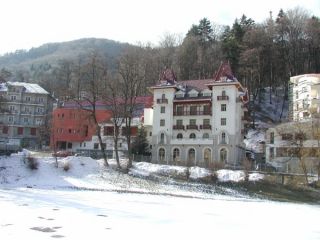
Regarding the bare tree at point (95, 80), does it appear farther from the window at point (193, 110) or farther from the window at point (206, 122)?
the window at point (206, 122)

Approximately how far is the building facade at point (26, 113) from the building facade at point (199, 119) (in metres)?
36.1

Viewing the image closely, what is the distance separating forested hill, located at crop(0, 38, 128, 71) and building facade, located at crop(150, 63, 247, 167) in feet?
238

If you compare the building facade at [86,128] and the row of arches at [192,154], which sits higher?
the building facade at [86,128]

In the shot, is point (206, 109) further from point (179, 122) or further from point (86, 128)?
point (86, 128)

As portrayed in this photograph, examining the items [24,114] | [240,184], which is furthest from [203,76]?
[240,184]

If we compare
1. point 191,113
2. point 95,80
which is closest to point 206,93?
point 191,113

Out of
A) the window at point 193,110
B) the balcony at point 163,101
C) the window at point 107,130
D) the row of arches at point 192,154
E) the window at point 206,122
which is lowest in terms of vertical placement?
the row of arches at point 192,154

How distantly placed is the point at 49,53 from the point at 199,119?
383 feet

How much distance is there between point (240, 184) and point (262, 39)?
1787 inches

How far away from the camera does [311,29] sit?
81.4 m

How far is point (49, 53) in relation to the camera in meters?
169

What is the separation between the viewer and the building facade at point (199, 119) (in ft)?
209

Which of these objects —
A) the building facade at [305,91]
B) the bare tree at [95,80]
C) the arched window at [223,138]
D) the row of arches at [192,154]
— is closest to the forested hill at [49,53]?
the building facade at [305,91]

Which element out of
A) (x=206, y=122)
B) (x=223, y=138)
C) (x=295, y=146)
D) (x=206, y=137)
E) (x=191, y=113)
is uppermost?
(x=191, y=113)
